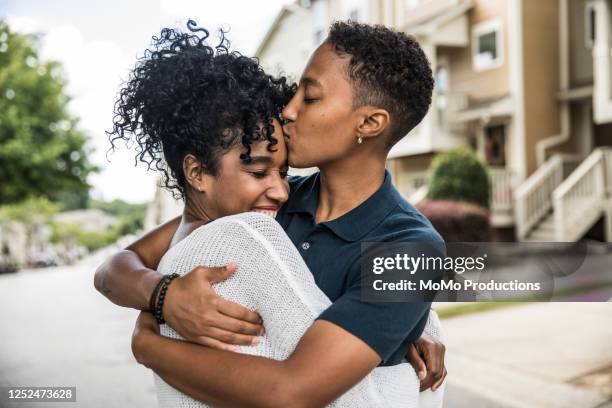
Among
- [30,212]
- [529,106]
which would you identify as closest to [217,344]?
[529,106]

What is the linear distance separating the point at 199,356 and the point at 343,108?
0.54 m

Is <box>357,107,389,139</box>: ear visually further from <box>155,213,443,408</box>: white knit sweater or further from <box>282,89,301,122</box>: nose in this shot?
<box>155,213,443,408</box>: white knit sweater

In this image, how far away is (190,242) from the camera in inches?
43.8

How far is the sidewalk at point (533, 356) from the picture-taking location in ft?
12.4

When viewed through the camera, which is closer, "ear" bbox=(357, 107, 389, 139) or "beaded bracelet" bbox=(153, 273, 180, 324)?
"beaded bracelet" bbox=(153, 273, 180, 324)

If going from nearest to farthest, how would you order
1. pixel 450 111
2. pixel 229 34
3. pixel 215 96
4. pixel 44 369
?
pixel 215 96 < pixel 229 34 < pixel 44 369 < pixel 450 111

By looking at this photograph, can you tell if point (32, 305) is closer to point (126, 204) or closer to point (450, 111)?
point (450, 111)

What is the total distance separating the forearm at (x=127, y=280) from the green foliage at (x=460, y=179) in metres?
8.81

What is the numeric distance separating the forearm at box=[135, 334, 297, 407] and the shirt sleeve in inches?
4.8

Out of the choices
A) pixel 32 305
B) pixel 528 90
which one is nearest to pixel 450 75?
pixel 528 90

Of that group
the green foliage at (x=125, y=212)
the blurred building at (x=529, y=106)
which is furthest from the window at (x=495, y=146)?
the green foliage at (x=125, y=212)
